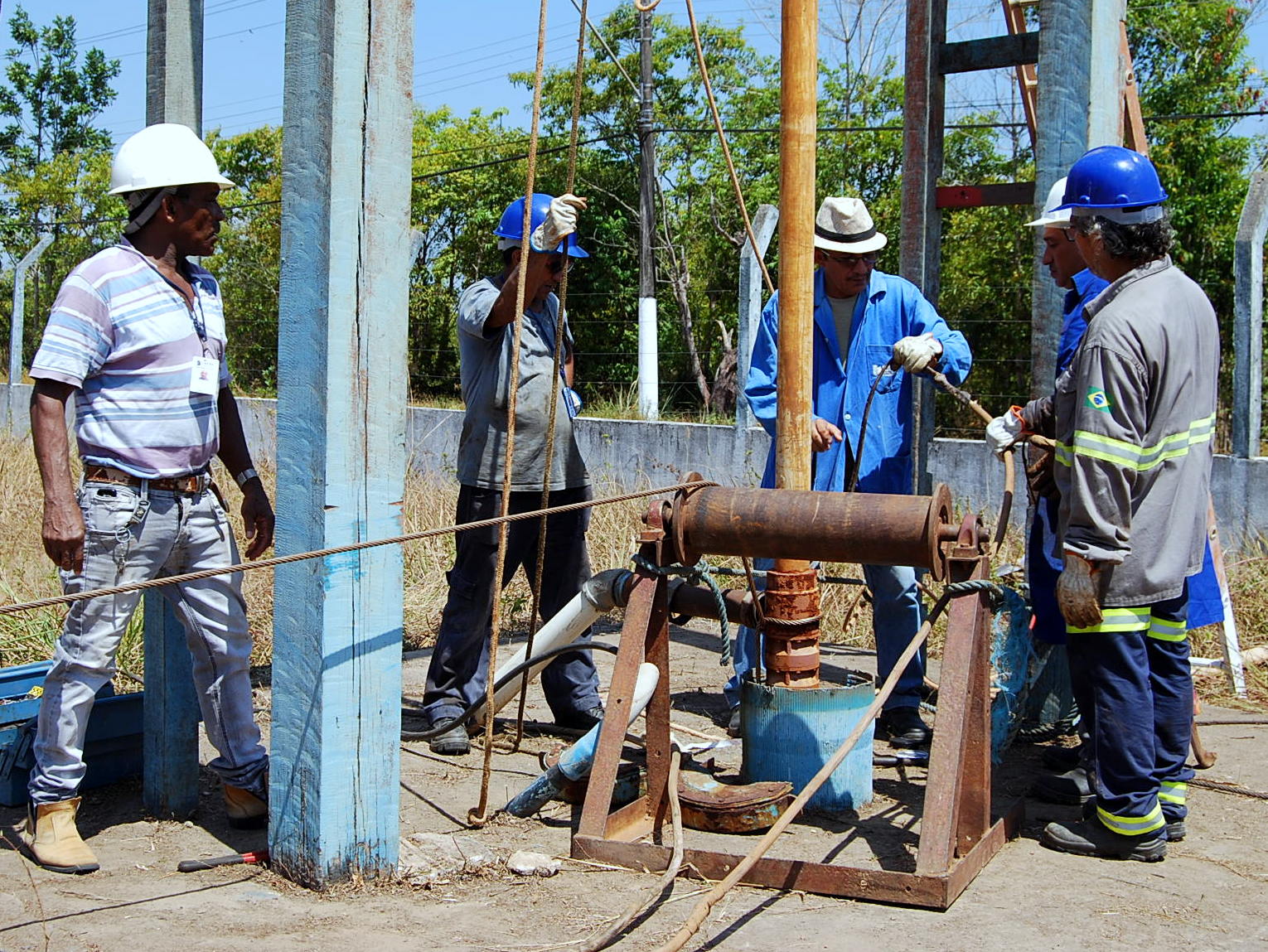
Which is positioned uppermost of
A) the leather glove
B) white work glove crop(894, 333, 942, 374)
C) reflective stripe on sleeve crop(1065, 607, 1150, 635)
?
white work glove crop(894, 333, 942, 374)

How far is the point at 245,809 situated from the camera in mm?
3975

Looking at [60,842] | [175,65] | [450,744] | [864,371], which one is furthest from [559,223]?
[60,842]

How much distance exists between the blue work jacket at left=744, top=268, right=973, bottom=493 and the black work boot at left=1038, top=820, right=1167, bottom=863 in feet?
5.49

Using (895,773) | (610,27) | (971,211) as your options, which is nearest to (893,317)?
(895,773)

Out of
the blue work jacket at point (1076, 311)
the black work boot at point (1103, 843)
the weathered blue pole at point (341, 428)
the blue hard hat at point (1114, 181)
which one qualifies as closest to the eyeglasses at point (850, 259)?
the blue work jacket at point (1076, 311)

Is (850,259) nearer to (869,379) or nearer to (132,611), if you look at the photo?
(869,379)

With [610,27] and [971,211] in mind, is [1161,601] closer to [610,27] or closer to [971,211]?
[971,211]

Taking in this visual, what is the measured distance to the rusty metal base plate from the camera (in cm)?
334

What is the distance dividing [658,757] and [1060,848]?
1216 millimetres

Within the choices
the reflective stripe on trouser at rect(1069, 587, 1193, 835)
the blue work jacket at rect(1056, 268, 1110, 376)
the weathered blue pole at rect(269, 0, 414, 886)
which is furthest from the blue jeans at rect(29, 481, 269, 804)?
the blue work jacket at rect(1056, 268, 1110, 376)

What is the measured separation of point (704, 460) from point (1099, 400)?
736 cm

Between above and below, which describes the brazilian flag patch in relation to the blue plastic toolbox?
above

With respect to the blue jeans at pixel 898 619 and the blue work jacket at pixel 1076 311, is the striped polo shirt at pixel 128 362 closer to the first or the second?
the blue jeans at pixel 898 619

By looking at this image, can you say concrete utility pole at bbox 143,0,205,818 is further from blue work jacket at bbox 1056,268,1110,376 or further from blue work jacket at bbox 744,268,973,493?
blue work jacket at bbox 1056,268,1110,376
